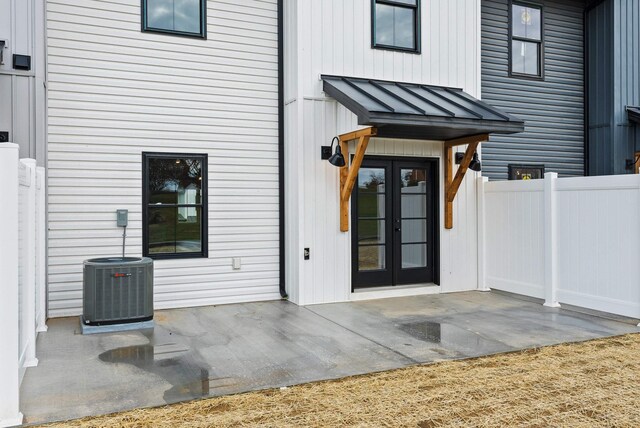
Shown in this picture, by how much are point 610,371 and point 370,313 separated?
2818 millimetres

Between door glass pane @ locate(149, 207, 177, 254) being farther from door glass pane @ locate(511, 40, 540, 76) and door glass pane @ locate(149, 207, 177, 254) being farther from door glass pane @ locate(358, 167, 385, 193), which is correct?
door glass pane @ locate(511, 40, 540, 76)

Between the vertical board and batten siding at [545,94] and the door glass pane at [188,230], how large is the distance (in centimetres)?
503

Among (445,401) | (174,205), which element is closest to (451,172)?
(174,205)

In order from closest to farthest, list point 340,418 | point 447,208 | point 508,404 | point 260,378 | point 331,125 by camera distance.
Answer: point 340,418 < point 508,404 < point 260,378 < point 331,125 < point 447,208

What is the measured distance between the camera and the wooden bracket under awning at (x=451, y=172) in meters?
7.40

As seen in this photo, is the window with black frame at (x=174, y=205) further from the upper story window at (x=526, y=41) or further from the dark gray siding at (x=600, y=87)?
the dark gray siding at (x=600, y=87)

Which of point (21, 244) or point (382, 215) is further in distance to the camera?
point (382, 215)

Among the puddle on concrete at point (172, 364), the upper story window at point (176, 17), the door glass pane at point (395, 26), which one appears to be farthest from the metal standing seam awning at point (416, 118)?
the puddle on concrete at point (172, 364)

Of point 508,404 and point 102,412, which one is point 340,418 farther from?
point 102,412

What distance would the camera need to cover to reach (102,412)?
3.40 metres

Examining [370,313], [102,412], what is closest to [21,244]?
[102,412]

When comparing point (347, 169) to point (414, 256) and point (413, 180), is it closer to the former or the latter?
point (413, 180)

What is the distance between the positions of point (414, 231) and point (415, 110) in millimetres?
2142

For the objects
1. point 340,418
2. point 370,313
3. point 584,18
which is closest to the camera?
point 340,418
